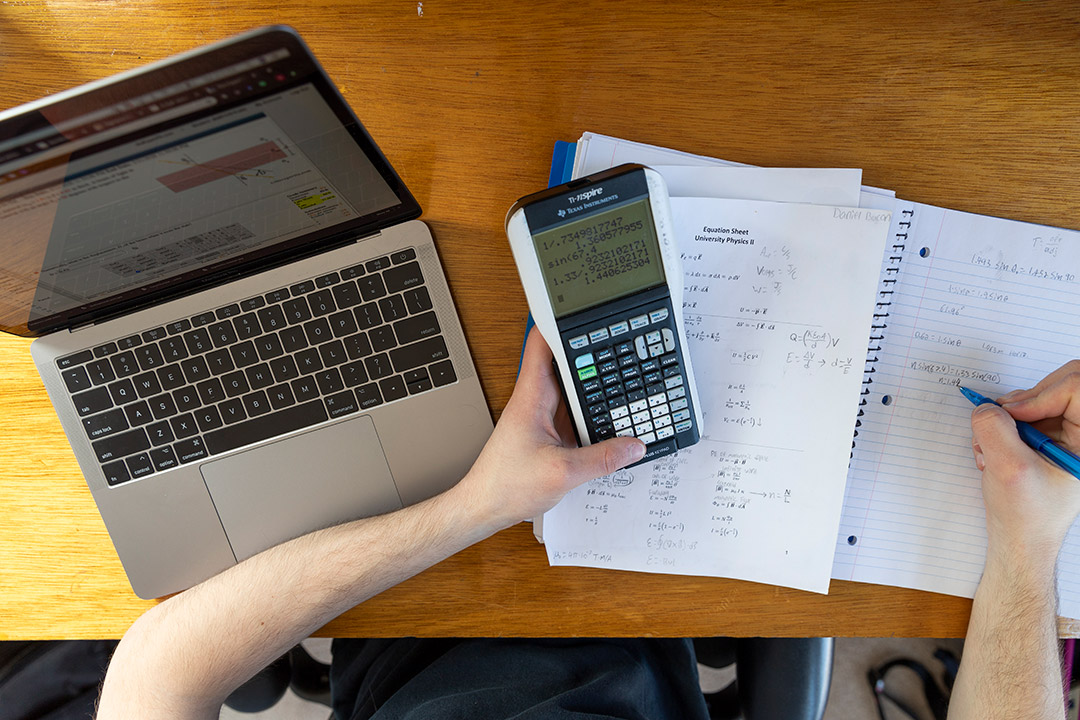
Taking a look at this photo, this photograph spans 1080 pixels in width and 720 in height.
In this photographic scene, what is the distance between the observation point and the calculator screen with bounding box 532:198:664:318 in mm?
550

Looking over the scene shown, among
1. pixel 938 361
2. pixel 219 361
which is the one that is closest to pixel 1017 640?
pixel 938 361

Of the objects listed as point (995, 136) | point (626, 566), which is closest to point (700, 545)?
point (626, 566)

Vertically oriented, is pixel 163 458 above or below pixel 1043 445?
above

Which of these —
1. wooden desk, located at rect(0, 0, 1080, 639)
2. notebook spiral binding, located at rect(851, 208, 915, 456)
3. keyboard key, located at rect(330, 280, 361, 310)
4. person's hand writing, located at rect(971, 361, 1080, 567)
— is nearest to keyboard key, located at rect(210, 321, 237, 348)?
keyboard key, located at rect(330, 280, 361, 310)

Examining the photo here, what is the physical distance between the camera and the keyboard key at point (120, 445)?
0.63 m

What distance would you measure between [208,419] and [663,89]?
54cm

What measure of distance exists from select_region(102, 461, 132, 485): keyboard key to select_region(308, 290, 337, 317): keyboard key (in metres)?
0.25

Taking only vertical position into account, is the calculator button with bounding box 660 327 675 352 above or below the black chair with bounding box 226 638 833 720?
above

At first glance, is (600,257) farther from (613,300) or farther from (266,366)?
(266,366)

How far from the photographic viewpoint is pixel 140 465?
641 millimetres

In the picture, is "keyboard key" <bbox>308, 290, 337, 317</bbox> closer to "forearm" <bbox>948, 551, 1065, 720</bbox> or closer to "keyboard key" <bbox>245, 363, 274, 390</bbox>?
"keyboard key" <bbox>245, 363, 274, 390</bbox>

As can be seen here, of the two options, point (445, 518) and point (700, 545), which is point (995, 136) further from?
point (445, 518)

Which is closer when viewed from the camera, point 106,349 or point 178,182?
point 178,182

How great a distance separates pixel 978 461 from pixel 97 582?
2.96ft
